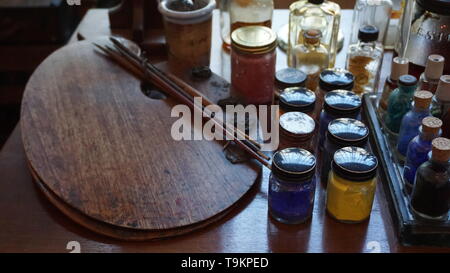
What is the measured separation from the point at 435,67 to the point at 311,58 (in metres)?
0.28

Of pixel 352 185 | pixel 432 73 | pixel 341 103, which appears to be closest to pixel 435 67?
pixel 432 73

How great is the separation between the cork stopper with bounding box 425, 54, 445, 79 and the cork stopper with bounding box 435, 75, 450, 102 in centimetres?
3

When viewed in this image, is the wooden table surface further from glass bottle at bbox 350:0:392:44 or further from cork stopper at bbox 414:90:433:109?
glass bottle at bbox 350:0:392:44

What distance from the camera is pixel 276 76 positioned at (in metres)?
1.01

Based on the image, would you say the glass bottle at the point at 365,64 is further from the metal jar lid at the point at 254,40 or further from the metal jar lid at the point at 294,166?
the metal jar lid at the point at 294,166

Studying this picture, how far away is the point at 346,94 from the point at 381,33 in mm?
409

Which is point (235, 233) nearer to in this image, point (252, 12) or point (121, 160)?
point (121, 160)

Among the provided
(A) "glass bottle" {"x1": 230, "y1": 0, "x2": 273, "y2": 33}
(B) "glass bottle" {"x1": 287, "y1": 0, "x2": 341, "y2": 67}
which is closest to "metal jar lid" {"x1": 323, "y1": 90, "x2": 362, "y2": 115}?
(B) "glass bottle" {"x1": 287, "y1": 0, "x2": 341, "y2": 67}

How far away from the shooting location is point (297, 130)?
86 cm

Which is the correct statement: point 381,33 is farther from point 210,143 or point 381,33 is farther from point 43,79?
point 43,79

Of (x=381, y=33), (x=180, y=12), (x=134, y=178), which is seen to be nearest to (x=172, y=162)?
(x=134, y=178)
